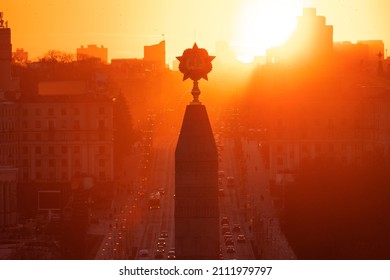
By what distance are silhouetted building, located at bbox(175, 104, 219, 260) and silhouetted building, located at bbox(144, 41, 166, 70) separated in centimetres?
5281

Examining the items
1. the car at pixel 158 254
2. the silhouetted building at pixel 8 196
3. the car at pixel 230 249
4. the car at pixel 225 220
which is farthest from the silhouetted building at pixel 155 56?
the car at pixel 158 254

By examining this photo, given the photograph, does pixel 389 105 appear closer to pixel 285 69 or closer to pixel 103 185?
pixel 103 185

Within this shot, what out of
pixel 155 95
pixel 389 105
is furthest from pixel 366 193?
pixel 155 95

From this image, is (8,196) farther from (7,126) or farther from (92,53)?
(92,53)

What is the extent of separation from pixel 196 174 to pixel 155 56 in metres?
69.0

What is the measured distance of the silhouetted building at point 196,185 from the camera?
2656cm

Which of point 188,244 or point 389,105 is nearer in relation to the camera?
point 188,244

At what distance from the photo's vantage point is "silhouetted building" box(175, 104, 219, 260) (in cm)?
2656

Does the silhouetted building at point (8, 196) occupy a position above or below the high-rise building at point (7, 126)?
below

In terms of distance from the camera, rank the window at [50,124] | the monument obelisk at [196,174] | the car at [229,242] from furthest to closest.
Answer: the window at [50,124] < the car at [229,242] < the monument obelisk at [196,174]

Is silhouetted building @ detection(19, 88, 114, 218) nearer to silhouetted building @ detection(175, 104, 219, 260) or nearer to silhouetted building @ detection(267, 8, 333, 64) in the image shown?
silhouetted building @ detection(267, 8, 333, 64)

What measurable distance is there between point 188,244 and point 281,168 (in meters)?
45.5

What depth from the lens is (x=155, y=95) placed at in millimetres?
107438

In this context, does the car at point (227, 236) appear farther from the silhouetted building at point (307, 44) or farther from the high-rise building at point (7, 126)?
the silhouetted building at point (307, 44)
